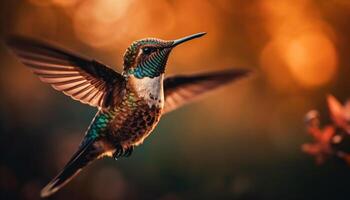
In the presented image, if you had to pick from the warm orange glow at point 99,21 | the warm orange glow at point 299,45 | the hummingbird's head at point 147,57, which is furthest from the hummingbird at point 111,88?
the warm orange glow at point 299,45

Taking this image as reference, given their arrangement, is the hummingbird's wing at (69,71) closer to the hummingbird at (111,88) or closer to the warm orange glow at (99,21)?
the hummingbird at (111,88)

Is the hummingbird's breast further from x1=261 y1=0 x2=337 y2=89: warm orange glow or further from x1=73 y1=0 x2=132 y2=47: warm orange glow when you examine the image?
x1=261 y1=0 x2=337 y2=89: warm orange glow

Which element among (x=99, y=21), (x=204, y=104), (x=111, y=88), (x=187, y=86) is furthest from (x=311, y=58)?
(x=111, y=88)

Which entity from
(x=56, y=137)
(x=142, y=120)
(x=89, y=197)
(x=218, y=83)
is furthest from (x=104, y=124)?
(x=56, y=137)

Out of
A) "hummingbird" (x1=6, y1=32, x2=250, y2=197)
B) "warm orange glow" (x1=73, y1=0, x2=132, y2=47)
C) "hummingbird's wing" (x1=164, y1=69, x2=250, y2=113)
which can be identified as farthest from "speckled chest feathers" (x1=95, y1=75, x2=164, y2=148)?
"warm orange glow" (x1=73, y1=0, x2=132, y2=47)

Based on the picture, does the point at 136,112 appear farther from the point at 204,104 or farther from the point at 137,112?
the point at 204,104

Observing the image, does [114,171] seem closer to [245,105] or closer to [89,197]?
[89,197]
